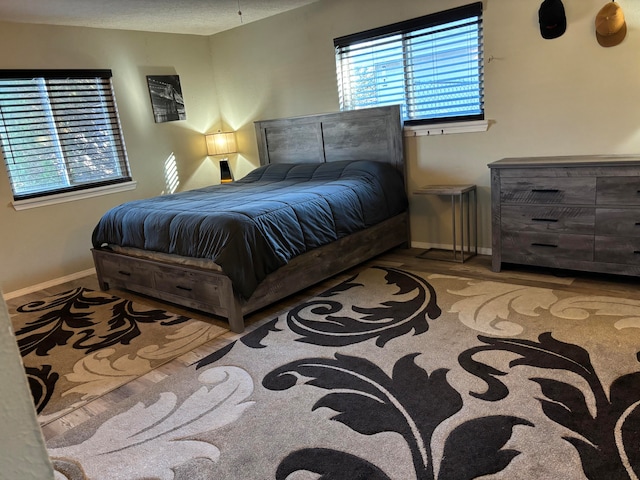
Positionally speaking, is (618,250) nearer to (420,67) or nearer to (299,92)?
(420,67)

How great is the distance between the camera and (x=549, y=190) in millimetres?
3127

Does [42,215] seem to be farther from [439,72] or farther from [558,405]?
[558,405]

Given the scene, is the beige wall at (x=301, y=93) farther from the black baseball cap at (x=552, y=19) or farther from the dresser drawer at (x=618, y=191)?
the dresser drawer at (x=618, y=191)

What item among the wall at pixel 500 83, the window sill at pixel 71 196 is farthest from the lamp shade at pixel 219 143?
the window sill at pixel 71 196

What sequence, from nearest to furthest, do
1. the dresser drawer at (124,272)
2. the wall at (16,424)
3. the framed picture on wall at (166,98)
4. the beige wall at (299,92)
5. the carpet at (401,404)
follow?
the wall at (16,424) < the carpet at (401,404) < the beige wall at (299,92) < the dresser drawer at (124,272) < the framed picture on wall at (166,98)

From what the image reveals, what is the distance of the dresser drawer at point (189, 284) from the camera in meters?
2.94

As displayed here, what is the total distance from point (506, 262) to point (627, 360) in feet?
4.50

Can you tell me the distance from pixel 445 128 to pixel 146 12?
277cm

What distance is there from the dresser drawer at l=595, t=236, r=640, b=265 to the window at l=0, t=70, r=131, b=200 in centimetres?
420

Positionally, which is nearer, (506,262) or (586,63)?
(586,63)

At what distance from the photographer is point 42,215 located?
4160 millimetres

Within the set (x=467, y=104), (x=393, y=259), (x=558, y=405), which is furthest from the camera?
(x=393, y=259)

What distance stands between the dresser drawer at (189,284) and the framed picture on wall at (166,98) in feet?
7.61

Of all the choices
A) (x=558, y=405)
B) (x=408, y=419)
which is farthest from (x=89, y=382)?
(x=558, y=405)
